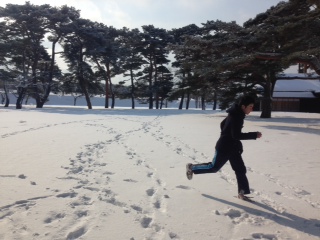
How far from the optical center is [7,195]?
13.1 ft

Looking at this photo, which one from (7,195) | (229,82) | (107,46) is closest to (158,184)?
(7,195)

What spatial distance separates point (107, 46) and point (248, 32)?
21.3 metres

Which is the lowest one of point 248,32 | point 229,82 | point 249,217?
point 249,217

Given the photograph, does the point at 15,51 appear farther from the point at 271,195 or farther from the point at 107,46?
the point at 271,195

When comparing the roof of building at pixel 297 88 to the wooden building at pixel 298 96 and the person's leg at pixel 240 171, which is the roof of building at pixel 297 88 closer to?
the wooden building at pixel 298 96

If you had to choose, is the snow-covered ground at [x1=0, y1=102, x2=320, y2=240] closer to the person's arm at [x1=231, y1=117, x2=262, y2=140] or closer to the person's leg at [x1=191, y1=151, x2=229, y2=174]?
the person's leg at [x1=191, y1=151, x2=229, y2=174]

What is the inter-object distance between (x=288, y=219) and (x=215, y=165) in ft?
4.10

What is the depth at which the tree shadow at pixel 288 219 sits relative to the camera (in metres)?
3.27

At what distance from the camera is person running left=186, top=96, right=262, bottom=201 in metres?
4.02

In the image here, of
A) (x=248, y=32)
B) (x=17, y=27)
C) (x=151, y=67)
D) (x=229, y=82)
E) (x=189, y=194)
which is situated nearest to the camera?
(x=189, y=194)

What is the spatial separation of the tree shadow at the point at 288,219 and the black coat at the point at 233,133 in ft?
2.73

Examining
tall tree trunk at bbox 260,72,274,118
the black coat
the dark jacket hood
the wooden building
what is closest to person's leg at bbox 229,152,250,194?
the black coat

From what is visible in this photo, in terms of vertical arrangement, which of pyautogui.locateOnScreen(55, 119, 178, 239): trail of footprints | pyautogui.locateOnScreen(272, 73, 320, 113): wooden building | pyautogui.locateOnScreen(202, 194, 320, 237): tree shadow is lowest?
pyautogui.locateOnScreen(202, 194, 320, 237): tree shadow

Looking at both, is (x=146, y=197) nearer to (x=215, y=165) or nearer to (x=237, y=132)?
(x=215, y=165)
